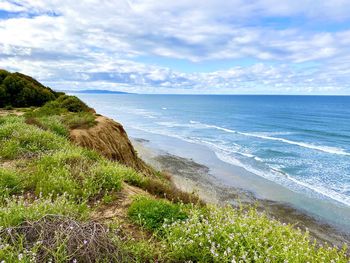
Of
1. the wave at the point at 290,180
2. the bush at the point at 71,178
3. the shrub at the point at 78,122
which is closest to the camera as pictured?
the bush at the point at 71,178

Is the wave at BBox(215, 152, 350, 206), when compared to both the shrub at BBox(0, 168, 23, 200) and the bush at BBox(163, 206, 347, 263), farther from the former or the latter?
the shrub at BBox(0, 168, 23, 200)

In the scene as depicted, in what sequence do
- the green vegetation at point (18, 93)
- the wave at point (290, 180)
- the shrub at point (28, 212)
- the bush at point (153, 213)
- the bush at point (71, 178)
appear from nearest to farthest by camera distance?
the shrub at point (28, 212)
the bush at point (153, 213)
the bush at point (71, 178)
the wave at point (290, 180)
the green vegetation at point (18, 93)

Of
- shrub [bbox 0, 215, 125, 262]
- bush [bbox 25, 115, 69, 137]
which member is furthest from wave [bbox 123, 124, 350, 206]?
shrub [bbox 0, 215, 125, 262]

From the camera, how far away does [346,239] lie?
1814cm

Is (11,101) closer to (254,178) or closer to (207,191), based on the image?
(207,191)

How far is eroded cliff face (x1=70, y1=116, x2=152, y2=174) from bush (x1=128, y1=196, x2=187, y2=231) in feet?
25.5

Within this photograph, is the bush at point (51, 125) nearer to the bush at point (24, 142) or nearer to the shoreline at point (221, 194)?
the bush at point (24, 142)

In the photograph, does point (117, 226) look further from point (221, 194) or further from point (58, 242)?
point (221, 194)

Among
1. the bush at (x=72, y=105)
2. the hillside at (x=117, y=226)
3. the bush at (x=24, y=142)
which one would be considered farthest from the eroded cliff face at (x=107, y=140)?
the hillside at (x=117, y=226)

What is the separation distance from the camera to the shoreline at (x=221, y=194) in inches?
746

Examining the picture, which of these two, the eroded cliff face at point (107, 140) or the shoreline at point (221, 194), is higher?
the eroded cliff face at point (107, 140)

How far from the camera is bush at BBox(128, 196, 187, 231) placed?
5.62 metres

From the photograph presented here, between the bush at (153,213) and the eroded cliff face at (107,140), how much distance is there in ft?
25.5

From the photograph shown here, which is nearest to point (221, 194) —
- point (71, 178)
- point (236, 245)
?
point (71, 178)
